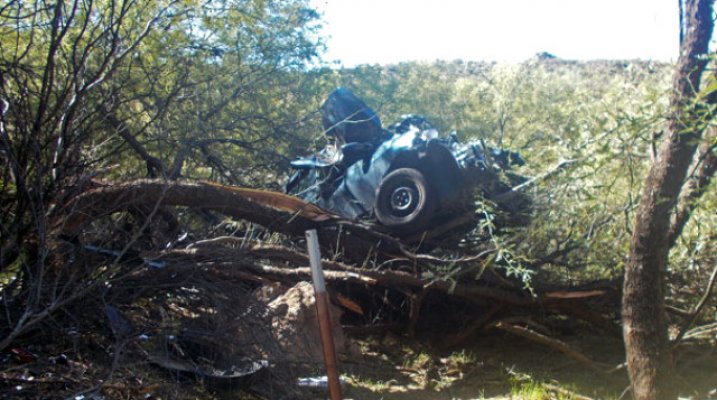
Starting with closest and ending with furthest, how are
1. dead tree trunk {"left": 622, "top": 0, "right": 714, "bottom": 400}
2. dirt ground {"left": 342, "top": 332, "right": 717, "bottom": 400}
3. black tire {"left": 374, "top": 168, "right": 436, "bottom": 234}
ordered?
dead tree trunk {"left": 622, "top": 0, "right": 714, "bottom": 400} → dirt ground {"left": 342, "top": 332, "right": 717, "bottom": 400} → black tire {"left": 374, "top": 168, "right": 436, "bottom": 234}

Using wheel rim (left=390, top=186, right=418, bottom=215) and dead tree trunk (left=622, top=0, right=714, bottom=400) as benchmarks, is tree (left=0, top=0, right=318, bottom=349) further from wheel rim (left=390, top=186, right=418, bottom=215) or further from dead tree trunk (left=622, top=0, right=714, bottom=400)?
dead tree trunk (left=622, top=0, right=714, bottom=400)

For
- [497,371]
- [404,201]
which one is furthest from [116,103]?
[497,371]

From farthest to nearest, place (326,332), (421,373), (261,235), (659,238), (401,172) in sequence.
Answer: (261,235) < (401,172) < (421,373) < (659,238) < (326,332)

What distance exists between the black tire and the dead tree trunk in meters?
2.68

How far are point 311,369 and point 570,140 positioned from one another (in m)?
2.60

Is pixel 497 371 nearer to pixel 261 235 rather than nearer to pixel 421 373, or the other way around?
pixel 421 373

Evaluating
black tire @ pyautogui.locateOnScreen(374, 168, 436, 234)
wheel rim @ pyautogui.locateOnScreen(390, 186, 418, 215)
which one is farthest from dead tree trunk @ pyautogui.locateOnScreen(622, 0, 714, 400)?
wheel rim @ pyautogui.locateOnScreen(390, 186, 418, 215)

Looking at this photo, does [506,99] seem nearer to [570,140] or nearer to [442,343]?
[442,343]

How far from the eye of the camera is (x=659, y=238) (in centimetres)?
483

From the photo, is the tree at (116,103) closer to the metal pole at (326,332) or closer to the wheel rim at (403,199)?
the metal pole at (326,332)

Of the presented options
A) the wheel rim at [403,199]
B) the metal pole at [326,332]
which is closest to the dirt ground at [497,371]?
the wheel rim at [403,199]

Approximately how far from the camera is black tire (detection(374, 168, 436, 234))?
7340 mm

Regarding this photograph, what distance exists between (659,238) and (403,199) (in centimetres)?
314

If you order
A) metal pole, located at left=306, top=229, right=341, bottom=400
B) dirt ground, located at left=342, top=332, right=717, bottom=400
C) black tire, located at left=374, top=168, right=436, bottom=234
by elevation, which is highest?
black tire, located at left=374, top=168, right=436, bottom=234
